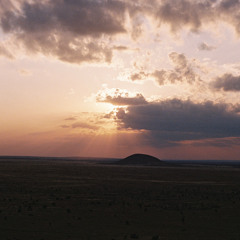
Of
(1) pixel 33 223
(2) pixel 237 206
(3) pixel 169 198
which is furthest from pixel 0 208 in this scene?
(2) pixel 237 206

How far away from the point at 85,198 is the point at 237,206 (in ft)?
49.7

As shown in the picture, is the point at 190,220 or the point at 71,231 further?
the point at 190,220

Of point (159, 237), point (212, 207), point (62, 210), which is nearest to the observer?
point (159, 237)

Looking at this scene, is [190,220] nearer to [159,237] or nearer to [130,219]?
[130,219]

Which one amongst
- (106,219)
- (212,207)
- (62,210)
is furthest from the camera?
(212,207)

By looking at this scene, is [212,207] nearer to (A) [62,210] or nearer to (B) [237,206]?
(B) [237,206]

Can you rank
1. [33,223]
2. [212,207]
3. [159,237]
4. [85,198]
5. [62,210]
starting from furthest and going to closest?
[85,198]
[212,207]
[62,210]
[33,223]
[159,237]

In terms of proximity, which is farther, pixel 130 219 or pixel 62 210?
pixel 62 210

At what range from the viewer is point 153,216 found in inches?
1109

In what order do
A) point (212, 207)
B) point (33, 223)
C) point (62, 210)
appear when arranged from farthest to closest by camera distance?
point (212, 207)
point (62, 210)
point (33, 223)

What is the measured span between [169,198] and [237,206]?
7692 mm

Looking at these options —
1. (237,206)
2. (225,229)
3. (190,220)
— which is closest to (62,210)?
(190,220)

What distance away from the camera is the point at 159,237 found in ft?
68.6

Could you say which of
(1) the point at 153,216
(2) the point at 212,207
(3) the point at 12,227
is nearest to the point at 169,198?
(2) the point at 212,207
